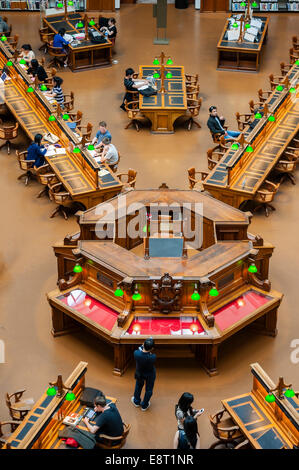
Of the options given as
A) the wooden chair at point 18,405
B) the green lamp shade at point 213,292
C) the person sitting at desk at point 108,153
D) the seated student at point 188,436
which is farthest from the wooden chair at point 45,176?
the seated student at point 188,436

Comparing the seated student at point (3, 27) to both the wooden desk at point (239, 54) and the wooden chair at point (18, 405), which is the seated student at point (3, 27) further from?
the wooden chair at point (18, 405)

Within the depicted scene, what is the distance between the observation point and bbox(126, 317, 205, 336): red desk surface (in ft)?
42.4

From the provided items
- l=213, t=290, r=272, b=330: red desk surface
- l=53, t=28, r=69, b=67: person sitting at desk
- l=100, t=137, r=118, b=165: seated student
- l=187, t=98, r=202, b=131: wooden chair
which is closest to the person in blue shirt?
l=100, t=137, r=118, b=165: seated student

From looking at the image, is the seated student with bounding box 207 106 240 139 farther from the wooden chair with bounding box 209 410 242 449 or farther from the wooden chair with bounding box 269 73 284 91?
the wooden chair with bounding box 209 410 242 449

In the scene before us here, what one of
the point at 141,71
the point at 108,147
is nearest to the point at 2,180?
the point at 108,147

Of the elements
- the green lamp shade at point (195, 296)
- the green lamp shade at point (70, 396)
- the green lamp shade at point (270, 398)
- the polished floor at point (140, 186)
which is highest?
the green lamp shade at point (195, 296)

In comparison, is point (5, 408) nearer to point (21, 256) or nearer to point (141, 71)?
point (21, 256)

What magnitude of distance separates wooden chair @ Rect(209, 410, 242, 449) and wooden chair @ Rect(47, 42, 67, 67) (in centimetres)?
1331

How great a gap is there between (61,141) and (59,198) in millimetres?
1836

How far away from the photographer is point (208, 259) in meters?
13.6

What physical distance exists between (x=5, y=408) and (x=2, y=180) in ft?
22.7

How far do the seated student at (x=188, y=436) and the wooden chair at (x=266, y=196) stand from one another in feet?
20.2

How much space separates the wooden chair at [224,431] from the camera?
37.9ft

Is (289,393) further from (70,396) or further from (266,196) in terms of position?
(266,196)
